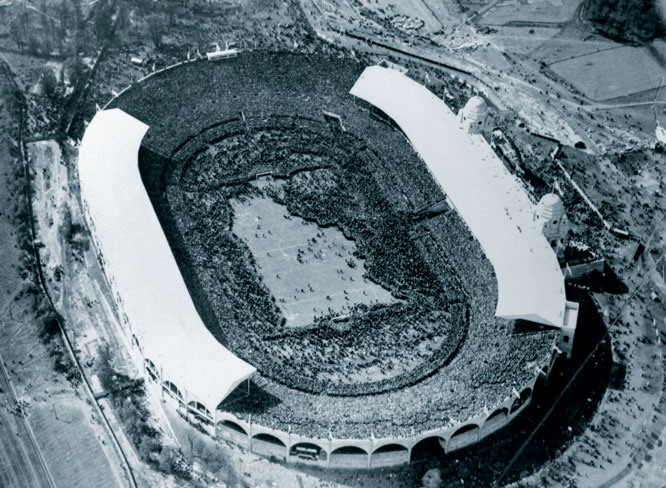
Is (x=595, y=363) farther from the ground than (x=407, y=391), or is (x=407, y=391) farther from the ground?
(x=407, y=391)

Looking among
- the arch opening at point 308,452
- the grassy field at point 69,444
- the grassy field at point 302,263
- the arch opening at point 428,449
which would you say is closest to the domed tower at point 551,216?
the grassy field at point 302,263

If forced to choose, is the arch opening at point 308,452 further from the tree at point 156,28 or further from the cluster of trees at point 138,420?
A: the tree at point 156,28

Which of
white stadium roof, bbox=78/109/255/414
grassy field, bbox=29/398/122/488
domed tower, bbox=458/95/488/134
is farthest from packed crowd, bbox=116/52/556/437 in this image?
grassy field, bbox=29/398/122/488

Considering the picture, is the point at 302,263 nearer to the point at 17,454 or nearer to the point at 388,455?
the point at 388,455

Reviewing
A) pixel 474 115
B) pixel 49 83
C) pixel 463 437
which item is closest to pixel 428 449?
pixel 463 437

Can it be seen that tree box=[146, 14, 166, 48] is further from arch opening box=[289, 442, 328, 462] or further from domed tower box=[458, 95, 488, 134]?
arch opening box=[289, 442, 328, 462]

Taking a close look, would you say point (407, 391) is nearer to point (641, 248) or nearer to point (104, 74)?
point (641, 248)

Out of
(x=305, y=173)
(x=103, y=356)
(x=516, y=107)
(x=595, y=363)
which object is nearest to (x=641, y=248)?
(x=595, y=363)
